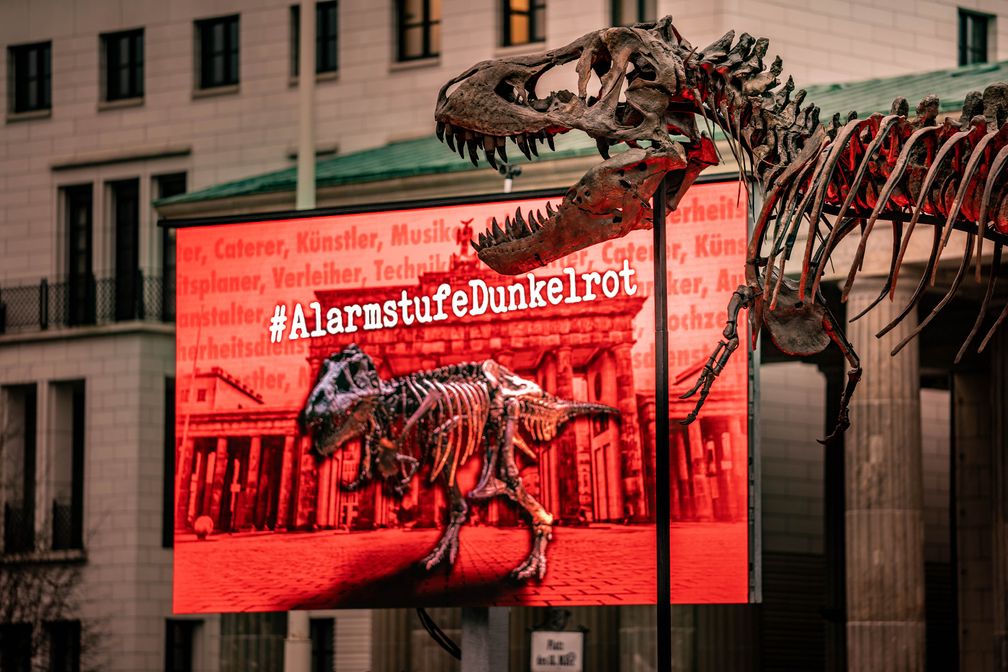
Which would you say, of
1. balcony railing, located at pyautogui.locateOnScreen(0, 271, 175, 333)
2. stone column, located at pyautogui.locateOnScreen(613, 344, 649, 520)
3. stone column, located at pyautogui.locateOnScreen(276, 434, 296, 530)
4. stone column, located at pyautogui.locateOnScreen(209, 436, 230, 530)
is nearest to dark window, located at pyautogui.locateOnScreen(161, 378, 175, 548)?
balcony railing, located at pyautogui.locateOnScreen(0, 271, 175, 333)

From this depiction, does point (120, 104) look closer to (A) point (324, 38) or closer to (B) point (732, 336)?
(A) point (324, 38)

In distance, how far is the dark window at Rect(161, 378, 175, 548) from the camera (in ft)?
165

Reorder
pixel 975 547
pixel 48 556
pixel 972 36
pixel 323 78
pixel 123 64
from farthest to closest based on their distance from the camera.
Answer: pixel 123 64 → pixel 323 78 → pixel 48 556 → pixel 972 36 → pixel 975 547

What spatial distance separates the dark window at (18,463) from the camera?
49.7 meters

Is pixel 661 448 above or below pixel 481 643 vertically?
above

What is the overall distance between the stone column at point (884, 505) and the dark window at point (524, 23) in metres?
13.2

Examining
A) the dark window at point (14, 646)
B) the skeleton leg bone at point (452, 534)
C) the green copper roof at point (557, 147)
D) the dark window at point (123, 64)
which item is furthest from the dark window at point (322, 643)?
the skeleton leg bone at point (452, 534)

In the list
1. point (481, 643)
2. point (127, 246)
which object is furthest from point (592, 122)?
point (127, 246)

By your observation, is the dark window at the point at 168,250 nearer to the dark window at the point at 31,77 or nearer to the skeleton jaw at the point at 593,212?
the dark window at the point at 31,77

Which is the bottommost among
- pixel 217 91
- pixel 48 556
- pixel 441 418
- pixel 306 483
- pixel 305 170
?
pixel 48 556

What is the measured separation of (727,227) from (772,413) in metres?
15.6

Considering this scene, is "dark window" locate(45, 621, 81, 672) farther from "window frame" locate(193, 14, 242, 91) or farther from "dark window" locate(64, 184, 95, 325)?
"window frame" locate(193, 14, 242, 91)

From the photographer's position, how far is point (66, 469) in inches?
2021

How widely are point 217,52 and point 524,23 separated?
26.1 feet
